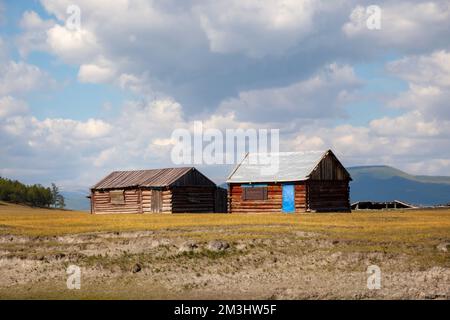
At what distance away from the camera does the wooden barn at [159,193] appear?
5966cm

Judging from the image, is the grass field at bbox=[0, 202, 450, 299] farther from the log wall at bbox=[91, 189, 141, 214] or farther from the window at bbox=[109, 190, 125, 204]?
the window at bbox=[109, 190, 125, 204]

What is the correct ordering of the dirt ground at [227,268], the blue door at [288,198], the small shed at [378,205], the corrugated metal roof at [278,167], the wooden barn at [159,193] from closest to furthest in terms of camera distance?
the dirt ground at [227,268]
the blue door at [288,198]
the corrugated metal roof at [278,167]
the wooden barn at [159,193]
the small shed at [378,205]

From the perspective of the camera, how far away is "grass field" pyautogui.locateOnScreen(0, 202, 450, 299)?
18781 millimetres

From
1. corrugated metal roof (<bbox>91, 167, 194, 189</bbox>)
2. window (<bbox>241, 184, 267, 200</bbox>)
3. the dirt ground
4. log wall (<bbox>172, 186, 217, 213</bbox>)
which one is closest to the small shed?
window (<bbox>241, 184, 267, 200</bbox>)

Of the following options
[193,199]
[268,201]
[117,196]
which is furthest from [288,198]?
[117,196]

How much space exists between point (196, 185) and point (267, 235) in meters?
35.5

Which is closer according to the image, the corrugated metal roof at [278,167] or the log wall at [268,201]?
the log wall at [268,201]

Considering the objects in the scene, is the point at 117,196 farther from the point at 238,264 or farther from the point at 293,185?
the point at 238,264

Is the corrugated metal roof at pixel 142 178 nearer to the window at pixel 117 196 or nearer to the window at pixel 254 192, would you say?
the window at pixel 117 196

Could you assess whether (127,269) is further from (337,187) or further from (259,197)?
(337,187)

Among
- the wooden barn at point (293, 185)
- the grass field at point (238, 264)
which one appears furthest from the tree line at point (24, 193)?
the grass field at point (238, 264)

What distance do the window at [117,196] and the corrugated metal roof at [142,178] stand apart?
0.63 metres
